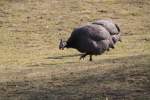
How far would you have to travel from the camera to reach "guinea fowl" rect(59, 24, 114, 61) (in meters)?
14.1

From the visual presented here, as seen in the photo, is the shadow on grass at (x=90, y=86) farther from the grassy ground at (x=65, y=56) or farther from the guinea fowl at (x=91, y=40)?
the guinea fowl at (x=91, y=40)

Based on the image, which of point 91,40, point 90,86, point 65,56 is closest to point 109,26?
point 91,40

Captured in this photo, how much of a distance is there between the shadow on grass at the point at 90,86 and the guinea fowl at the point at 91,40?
2.96 meters

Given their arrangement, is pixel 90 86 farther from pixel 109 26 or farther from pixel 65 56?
pixel 65 56

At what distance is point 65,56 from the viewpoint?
15930mm

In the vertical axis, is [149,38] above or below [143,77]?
below

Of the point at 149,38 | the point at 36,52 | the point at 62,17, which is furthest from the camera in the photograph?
the point at 62,17

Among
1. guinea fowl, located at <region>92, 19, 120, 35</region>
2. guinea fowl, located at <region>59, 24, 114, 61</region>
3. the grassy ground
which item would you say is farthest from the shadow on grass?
guinea fowl, located at <region>92, 19, 120, 35</region>

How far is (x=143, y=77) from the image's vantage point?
10109 mm

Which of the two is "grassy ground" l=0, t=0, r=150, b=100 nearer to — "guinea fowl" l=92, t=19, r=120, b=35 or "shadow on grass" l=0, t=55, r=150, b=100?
"shadow on grass" l=0, t=55, r=150, b=100

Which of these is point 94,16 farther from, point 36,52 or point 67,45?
point 67,45

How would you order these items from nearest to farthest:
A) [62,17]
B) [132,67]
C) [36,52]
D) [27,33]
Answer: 1. [132,67]
2. [36,52]
3. [27,33]
4. [62,17]

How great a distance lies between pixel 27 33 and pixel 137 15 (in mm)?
→ 4539

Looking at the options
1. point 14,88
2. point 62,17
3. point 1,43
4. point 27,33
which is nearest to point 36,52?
point 1,43
